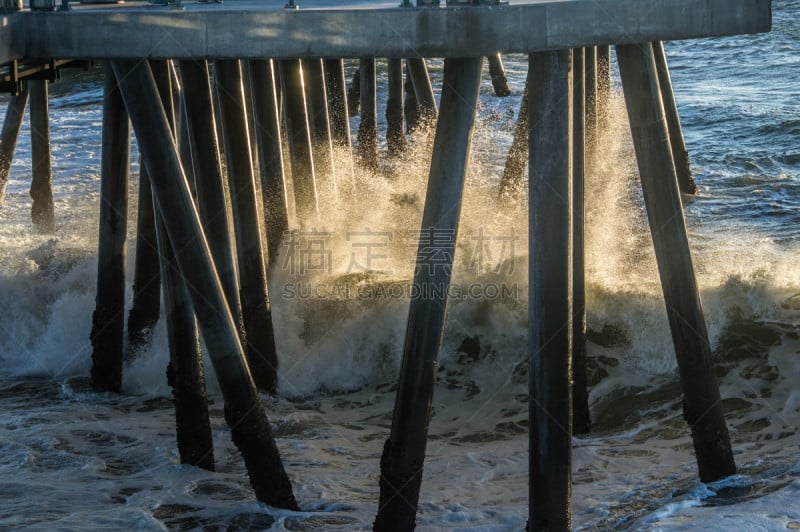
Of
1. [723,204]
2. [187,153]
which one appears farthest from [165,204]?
[723,204]

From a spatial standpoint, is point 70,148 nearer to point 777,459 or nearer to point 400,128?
point 400,128

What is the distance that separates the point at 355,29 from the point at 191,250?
1.70 meters

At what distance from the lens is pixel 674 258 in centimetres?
697

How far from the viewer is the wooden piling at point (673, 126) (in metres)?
13.8

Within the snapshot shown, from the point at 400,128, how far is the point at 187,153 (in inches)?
402

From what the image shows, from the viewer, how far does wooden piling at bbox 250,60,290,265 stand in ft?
33.5

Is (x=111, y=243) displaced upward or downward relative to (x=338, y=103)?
downward

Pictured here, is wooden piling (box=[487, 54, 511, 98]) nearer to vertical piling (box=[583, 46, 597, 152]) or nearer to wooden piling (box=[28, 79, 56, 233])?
wooden piling (box=[28, 79, 56, 233])

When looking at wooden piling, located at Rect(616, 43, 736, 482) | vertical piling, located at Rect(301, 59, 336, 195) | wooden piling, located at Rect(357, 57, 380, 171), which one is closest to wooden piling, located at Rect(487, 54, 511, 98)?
wooden piling, located at Rect(357, 57, 380, 171)

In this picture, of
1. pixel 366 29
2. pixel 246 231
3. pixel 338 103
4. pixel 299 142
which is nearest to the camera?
pixel 366 29

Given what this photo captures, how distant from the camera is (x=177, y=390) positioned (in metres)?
7.74

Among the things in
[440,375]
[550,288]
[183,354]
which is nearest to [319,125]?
[440,375]

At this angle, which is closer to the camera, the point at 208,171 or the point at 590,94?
the point at 208,171

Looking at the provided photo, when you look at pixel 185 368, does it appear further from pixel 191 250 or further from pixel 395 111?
pixel 395 111
